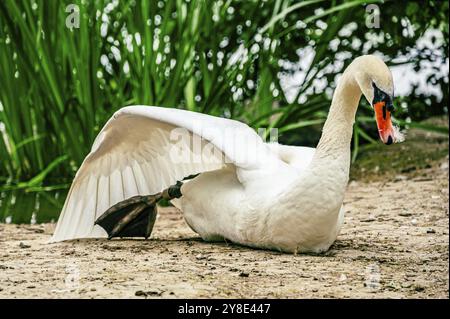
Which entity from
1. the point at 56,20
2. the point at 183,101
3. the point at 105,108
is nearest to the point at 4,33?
the point at 56,20

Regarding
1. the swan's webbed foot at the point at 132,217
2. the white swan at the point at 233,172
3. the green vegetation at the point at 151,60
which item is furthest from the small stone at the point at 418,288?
the green vegetation at the point at 151,60

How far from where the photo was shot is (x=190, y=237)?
3.71 metres

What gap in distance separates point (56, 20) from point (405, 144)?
127 inches

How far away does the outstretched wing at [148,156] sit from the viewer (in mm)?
3207

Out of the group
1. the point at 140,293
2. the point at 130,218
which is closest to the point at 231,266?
the point at 140,293

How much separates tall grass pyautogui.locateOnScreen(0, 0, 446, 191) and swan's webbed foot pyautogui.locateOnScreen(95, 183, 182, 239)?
1461mm

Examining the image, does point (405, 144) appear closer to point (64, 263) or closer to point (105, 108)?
point (105, 108)

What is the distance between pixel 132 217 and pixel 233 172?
1.82 feet

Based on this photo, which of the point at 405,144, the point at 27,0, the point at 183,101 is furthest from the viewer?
the point at 405,144

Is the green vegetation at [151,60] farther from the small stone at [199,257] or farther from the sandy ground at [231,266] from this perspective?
the small stone at [199,257]

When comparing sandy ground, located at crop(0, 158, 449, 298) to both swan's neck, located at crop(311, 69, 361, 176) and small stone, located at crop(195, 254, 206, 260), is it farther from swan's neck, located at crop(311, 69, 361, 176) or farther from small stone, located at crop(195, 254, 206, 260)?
swan's neck, located at crop(311, 69, 361, 176)

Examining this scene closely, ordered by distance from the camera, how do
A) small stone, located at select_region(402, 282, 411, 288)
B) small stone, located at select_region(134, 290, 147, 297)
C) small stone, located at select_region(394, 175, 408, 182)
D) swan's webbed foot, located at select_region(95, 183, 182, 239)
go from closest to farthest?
small stone, located at select_region(134, 290, 147, 297) → small stone, located at select_region(402, 282, 411, 288) → swan's webbed foot, located at select_region(95, 183, 182, 239) → small stone, located at select_region(394, 175, 408, 182)

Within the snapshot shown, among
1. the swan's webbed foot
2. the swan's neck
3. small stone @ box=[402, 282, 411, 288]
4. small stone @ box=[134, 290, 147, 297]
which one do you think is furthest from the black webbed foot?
small stone @ box=[402, 282, 411, 288]

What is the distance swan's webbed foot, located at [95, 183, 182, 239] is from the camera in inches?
141
